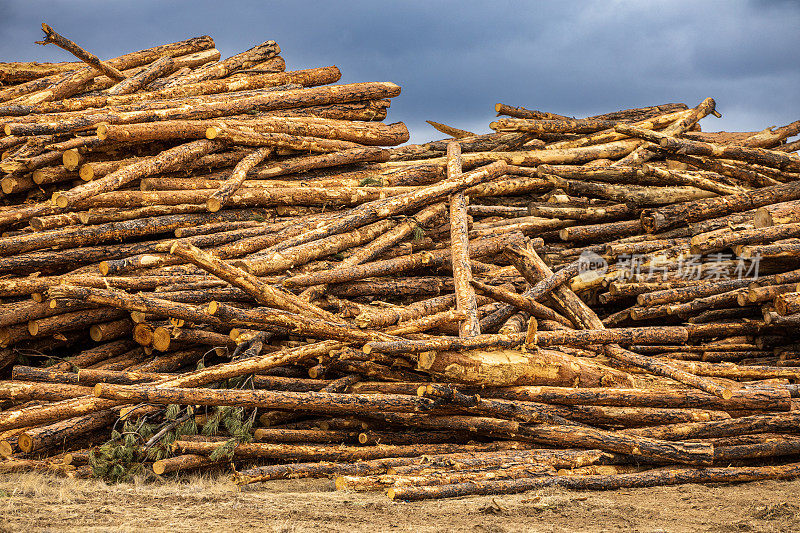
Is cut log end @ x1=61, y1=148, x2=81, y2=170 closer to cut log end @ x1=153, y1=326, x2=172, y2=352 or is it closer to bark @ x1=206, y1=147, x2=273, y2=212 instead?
bark @ x1=206, y1=147, x2=273, y2=212

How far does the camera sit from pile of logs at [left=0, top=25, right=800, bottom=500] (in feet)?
23.2

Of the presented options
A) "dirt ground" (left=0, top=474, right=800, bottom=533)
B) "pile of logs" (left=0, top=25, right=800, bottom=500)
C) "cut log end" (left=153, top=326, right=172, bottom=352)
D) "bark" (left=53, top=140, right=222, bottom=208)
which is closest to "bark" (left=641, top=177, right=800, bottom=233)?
"pile of logs" (left=0, top=25, right=800, bottom=500)

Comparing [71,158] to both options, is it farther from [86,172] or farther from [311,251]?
[311,251]

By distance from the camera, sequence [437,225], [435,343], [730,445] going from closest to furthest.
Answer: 1. [435,343]
2. [730,445]
3. [437,225]

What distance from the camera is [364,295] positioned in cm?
934

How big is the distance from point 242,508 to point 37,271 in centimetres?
511

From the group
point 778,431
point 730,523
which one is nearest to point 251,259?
point 730,523

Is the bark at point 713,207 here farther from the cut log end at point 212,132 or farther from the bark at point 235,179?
the cut log end at point 212,132

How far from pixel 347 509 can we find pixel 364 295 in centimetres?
387

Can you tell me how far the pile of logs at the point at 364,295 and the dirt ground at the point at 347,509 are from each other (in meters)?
0.27

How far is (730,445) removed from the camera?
741cm

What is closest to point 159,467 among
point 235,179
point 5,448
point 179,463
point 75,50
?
point 179,463

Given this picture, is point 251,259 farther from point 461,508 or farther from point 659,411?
point 659,411

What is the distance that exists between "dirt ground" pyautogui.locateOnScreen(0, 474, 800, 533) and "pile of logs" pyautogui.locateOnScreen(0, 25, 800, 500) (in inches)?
10.5
